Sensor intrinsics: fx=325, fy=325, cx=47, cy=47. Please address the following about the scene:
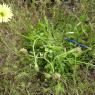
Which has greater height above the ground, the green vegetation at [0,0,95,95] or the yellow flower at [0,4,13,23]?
the yellow flower at [0,4,13,23]

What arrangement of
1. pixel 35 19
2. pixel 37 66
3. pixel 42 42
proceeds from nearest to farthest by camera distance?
pixel 37 66, pixel 42 42, pixel 35 19

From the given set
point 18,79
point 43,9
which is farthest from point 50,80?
point 43,9

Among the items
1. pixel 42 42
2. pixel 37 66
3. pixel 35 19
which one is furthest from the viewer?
pixel 35 19

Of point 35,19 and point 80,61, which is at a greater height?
point 35,19

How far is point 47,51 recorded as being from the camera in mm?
2182

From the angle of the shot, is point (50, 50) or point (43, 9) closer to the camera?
point (50, 50)

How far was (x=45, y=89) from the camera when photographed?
2.09m

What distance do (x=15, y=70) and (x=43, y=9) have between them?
586 mm

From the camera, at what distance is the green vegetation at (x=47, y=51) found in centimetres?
211

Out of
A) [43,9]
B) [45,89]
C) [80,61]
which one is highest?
[43,9]

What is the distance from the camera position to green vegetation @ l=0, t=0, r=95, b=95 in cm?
211

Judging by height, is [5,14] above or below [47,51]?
above

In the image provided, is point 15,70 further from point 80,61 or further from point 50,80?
point 80,61

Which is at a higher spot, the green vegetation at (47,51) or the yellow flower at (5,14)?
the yellow flower at (5,14)
